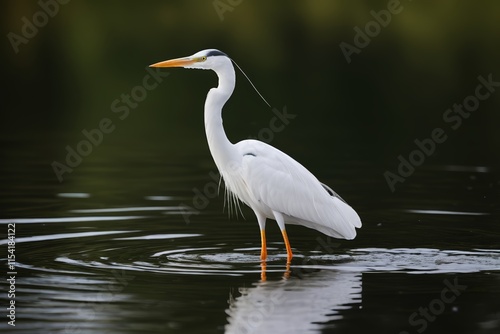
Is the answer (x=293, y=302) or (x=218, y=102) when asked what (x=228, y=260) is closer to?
(x=218, y=102)

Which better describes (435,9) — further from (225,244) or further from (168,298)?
(168,298)

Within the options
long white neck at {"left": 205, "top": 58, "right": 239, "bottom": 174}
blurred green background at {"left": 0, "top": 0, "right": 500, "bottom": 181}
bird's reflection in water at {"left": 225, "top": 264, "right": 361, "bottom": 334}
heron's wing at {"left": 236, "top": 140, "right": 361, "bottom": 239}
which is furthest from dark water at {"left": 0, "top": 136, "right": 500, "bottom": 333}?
blurred green background at {"left": 0, "top": 0, "right": 500, "bottom": 181}

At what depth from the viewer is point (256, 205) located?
9.97 m

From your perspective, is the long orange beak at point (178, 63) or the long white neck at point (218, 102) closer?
the long orange beak at point (178, 63)

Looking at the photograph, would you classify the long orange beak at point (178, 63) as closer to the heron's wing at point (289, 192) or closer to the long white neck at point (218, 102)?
the long white neck at point (218, 102)

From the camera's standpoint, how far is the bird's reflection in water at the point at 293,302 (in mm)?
7012

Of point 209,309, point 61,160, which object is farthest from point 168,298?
point 61,160

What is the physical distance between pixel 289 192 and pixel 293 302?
7.47 ft

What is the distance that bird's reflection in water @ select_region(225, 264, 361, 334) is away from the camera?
7012mm

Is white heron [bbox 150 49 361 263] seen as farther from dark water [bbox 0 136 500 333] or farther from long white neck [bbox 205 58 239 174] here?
dark water [bbox 0 136 500 333]

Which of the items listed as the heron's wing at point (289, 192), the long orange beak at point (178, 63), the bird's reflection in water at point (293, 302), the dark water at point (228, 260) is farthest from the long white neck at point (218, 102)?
the bird's reflection in water at point (293, 302)

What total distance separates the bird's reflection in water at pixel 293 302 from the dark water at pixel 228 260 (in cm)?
1

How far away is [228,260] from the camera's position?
30.8 feet

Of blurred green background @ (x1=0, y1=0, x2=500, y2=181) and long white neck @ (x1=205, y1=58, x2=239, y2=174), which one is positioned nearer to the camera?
long white neck @ (x1=205, y1=58, x2=239, y2=174)
